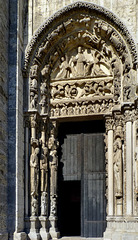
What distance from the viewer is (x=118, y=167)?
9.57 metres

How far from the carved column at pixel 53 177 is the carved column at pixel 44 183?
0.48 feet

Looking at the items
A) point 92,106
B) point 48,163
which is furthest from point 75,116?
point 48,163

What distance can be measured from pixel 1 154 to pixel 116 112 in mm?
2855

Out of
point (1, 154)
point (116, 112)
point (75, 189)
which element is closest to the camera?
point (1, 154)

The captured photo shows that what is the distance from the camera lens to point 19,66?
10.1m

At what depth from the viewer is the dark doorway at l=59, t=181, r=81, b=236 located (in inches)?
419

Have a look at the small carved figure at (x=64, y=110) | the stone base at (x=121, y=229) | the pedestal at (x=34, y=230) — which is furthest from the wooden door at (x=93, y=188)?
the pedestal at (x=34, y=230)

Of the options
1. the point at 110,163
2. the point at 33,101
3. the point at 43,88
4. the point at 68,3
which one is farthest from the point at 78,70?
the point at 110,163

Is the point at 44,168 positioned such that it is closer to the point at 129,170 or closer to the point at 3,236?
the point at 3,236

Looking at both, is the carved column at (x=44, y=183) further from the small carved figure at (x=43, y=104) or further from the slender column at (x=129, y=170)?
the slender column at (x=129, y=170)

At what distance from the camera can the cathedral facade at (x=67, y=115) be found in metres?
9.52

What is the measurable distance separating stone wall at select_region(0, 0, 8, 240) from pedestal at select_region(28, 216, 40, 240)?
2.41ft

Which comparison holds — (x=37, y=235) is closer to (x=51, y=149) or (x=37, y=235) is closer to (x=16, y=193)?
(x=16, y=193)

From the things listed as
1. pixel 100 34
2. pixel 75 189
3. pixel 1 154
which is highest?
pixel 100 34
